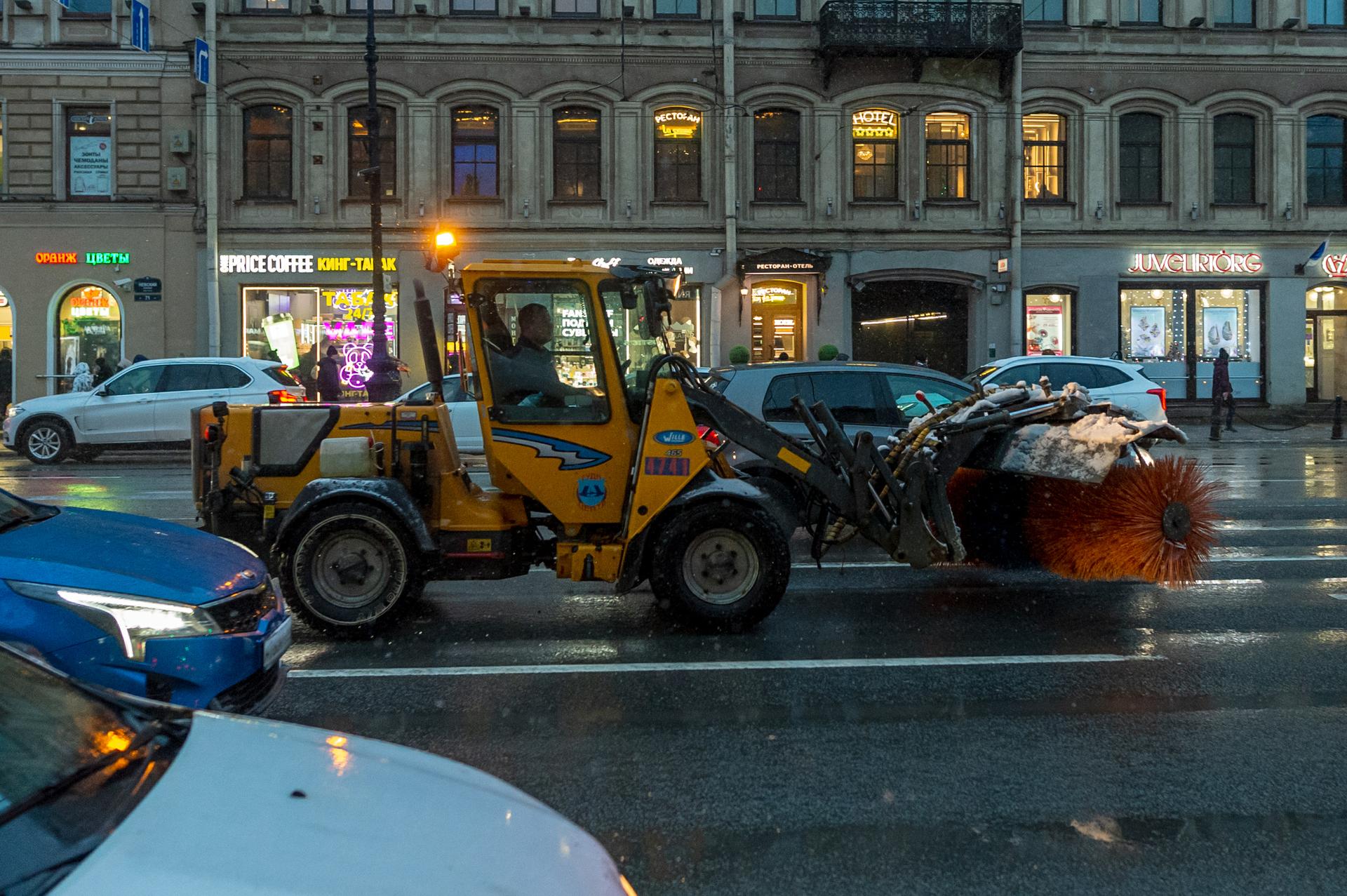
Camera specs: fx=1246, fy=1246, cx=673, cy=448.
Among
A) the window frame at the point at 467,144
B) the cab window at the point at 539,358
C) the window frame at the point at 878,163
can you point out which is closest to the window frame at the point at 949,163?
the window frame at the point at 878,163

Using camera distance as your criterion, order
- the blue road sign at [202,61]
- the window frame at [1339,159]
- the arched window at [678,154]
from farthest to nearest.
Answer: the window frame at [1339,159]
the arched window at [678,154]
the blue road sign at [202,61]

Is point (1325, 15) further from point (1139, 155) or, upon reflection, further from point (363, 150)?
point (363, 150)

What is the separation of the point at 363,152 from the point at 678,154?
7.14 meters

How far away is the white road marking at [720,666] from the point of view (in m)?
6.62

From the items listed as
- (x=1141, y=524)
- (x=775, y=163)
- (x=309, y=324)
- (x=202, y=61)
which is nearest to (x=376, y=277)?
(x=309, y=324)

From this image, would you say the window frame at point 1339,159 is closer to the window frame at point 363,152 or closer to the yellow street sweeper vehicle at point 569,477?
the window frame at point 363,152

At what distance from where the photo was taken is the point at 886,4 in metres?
28.0

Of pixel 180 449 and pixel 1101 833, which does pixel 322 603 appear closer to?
pixel 1101 833

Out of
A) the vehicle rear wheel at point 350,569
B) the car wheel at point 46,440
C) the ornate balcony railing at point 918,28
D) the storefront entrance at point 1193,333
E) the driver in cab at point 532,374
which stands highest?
the ornate balcony railing at point 918,28

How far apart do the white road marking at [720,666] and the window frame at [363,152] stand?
75.3 feet

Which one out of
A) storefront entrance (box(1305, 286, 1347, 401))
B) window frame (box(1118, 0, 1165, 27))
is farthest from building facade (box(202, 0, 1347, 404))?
storefront entrance (box(1305, 286, 1347, 401))

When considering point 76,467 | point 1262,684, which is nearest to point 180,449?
point 76,467

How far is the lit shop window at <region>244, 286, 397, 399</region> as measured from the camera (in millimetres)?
28297

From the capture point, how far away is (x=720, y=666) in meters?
6.77
